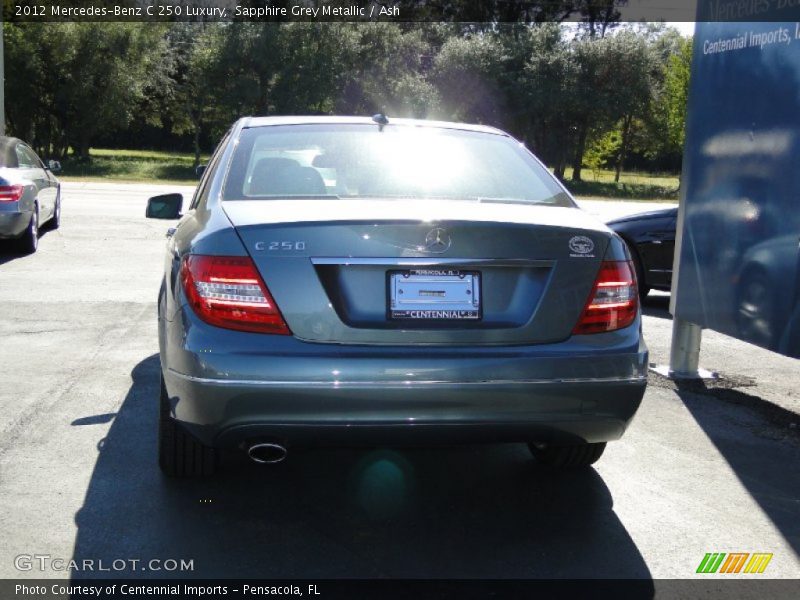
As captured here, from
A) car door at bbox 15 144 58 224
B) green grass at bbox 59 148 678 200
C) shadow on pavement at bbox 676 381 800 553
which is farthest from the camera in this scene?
green grass at bbox 59 148 678 200

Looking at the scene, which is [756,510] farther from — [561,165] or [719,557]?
[561,165]

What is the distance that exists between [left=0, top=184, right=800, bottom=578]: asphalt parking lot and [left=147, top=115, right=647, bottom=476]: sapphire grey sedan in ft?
1.32

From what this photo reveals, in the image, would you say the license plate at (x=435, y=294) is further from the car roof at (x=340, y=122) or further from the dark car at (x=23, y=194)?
the dark car at (x=23, y=194)

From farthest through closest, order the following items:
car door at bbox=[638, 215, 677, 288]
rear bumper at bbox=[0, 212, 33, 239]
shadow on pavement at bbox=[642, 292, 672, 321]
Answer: rear bumper at bbox=[0, 212, 33, 239] < car door at bbox=[638, 215, 677, 288] < shadow on pavement at bbox=[642, 292, 672, 321]

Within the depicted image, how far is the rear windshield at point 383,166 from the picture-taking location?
4.22 m

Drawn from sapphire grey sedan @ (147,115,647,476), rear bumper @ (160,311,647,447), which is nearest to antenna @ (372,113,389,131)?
sapphire grey sedan @ (147,115,647,476)

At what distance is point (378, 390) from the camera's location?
3.50 metres

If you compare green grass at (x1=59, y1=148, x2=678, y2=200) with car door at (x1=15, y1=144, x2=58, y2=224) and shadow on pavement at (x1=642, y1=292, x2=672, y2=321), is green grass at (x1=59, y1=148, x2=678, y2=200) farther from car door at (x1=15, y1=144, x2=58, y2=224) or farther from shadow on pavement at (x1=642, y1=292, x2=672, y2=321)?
shadow on pavement at (x1=642, y1=292, x2=672, y2=321)

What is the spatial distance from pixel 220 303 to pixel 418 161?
52.5 inches

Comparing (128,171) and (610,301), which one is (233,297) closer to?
(610,301)

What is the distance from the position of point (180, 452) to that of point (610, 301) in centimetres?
193

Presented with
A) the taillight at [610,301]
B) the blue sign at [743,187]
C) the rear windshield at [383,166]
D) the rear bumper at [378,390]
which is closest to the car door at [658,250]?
the blue sign at [743,187]

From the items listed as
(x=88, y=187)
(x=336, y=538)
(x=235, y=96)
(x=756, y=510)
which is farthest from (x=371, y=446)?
(x=235, y=96)

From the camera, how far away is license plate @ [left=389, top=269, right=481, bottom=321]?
3576 mm
